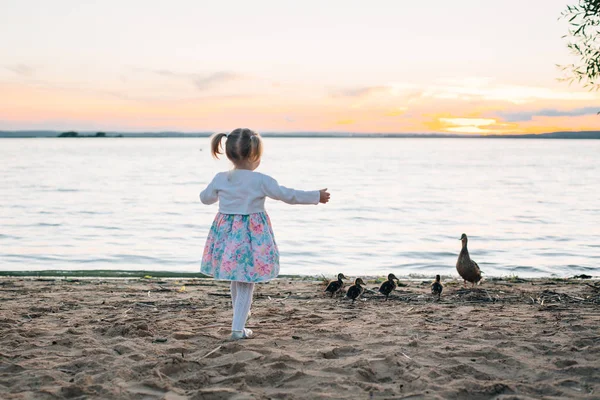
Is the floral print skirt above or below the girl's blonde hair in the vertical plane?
below

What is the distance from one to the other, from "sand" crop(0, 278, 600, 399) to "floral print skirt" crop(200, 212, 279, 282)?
2.11ft

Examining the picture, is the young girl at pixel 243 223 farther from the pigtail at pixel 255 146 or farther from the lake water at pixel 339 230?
the lake water at pixel 339 230

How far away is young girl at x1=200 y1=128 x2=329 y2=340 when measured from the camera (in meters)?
5.95

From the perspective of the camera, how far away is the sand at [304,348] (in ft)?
15.2

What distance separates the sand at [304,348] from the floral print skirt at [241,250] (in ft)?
2.11

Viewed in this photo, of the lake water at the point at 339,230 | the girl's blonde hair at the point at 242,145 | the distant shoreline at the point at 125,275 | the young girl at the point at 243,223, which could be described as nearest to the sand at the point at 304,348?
the young girl at the point at 243,223

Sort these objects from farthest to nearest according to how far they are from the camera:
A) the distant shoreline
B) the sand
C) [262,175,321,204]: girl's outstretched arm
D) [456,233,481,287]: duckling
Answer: the distant shoreline, [456,233,481,287]: duckling, [262,175,321,204]: girl's outstretched arm, the sand

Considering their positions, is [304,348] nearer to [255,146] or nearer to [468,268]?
[255,146]

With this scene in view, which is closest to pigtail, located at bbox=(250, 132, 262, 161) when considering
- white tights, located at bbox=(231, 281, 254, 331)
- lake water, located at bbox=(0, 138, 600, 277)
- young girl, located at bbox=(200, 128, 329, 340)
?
young girl, located at bbox=(200, 128, 329, 340)

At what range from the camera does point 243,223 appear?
6.05 metres

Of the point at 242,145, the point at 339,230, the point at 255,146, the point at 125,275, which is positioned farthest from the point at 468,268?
the point at 339,230

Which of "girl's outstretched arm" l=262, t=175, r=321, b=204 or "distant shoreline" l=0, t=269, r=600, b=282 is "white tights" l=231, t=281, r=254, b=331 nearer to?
"girl's outstretched arm" l=262, t=175, r=321, b=204

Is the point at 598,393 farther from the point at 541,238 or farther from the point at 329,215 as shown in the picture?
the point at 329,215

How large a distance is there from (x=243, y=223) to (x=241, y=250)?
275mm
